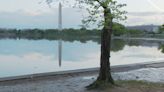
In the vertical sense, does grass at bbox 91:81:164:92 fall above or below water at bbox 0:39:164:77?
above

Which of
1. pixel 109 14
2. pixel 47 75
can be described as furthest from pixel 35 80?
pixel 109 14

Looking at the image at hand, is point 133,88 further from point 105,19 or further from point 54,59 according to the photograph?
point 54,59

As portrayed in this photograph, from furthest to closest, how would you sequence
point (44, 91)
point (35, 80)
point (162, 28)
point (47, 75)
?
point (47, 75)
point (35, 80)
point (162, 28)
point (44, 91)

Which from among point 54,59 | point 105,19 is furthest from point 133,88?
point 54,59

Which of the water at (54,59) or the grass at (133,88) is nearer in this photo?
the grass at (133,88)

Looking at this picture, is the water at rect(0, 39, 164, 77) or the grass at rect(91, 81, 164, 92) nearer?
the grass at rect(91, 81, 164, 92)

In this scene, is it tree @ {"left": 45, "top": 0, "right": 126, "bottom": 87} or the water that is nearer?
tree @ {"left": 45, "top": 0, "right": 126, "bottom": 87}

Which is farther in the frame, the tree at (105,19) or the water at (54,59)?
the water at (54,59)

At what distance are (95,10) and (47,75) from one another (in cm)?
Answer: 559

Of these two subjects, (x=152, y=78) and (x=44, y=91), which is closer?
(x=44, y=91)

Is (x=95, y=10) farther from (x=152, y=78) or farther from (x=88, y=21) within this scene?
(x=152, y=78)

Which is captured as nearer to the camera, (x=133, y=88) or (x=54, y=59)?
(x=133, y=88)

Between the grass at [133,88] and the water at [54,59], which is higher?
the grass at [133,88]

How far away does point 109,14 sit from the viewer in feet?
31.8
